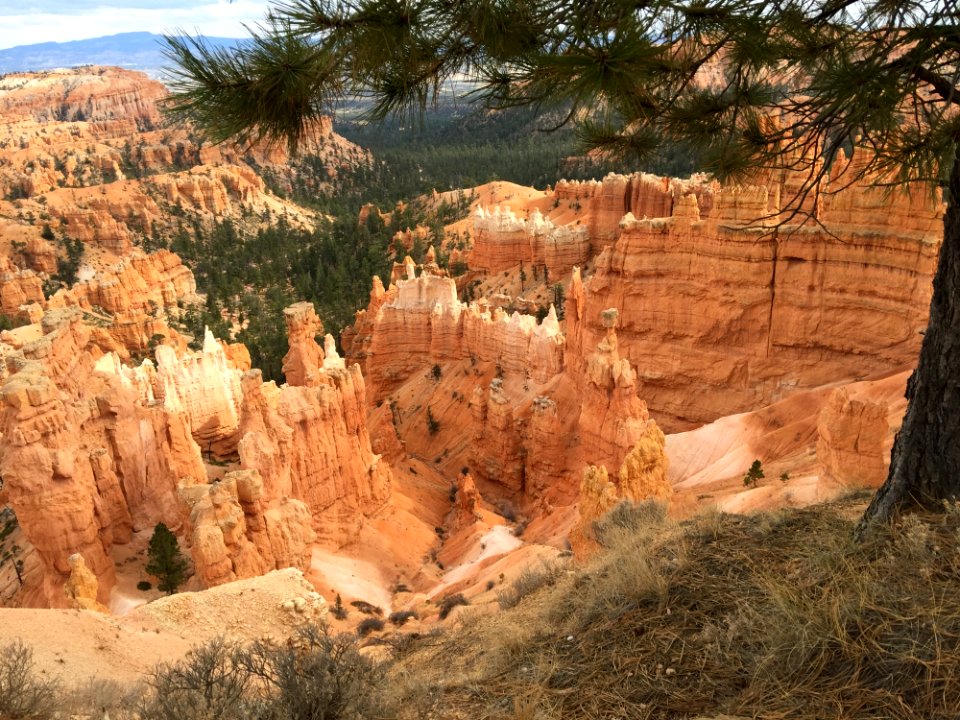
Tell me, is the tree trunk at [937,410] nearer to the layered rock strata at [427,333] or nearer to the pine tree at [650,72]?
the pine tree at [650,72]

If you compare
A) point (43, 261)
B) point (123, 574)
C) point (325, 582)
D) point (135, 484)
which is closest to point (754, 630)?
point (325, 582)

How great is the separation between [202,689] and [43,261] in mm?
56126

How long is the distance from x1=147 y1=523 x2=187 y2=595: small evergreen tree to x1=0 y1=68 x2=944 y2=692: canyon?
1.50 feet

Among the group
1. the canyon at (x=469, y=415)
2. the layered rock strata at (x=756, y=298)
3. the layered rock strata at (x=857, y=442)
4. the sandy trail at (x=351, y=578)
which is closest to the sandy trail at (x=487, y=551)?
the canyon at (x=469, y=415)

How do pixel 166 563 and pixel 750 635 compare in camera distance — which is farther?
pixel 166 563

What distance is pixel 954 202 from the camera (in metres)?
4.90

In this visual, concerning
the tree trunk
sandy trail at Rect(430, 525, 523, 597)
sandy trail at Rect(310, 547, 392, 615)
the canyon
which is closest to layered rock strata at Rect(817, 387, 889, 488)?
the canyon

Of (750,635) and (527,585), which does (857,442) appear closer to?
(527,585)

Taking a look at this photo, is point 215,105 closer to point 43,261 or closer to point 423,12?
point 423,12

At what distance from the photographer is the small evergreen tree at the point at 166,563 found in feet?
41.9

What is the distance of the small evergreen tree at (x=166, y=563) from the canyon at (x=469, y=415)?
0.46 m

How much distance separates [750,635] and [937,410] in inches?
93.8

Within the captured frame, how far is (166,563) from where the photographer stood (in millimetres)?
12734

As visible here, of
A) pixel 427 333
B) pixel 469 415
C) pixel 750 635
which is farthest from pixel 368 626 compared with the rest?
pixel 427 333
